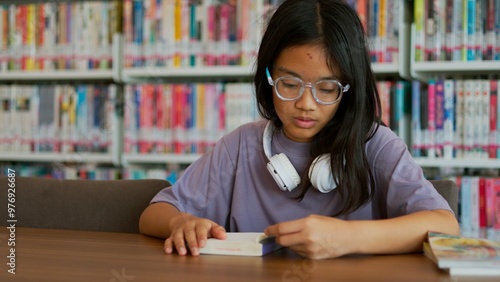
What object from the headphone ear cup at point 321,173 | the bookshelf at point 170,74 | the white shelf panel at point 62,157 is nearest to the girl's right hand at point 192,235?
the headphone ear cup at point 321,173

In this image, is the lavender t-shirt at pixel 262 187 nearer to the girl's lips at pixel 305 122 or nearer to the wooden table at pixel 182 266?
the girl's lips at pixel 305 122

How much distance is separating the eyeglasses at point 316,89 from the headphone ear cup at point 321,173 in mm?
101

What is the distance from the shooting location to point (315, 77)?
1192mm

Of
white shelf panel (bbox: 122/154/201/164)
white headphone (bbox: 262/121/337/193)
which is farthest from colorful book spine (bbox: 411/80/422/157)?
white headphone (bbox: 262/121/337/193)

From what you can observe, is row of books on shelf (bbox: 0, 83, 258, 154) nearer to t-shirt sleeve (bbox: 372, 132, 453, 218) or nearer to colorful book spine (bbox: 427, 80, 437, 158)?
colorful book spine (bbox: 427, 80, 437, 158)

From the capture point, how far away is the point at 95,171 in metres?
2.70

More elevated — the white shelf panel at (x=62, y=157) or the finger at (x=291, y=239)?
the finger at (x=291, y=239)

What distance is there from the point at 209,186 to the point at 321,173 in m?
0.27

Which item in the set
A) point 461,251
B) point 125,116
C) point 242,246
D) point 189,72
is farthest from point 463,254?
point 125,116

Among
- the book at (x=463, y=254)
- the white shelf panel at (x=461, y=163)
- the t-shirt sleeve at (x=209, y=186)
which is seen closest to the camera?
the book at (x=463, y=254)

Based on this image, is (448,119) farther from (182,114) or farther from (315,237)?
(315,237)

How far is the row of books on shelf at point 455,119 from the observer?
2.25 metres

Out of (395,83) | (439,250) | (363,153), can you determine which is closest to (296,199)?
(363,153)

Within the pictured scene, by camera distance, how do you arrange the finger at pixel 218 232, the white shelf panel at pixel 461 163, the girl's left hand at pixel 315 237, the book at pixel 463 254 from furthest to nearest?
the white shelf panel at pixel 461 163, the finger at pixel 218 232, the girl's left hand at pixel 315 237, the book at pixel 463 254
